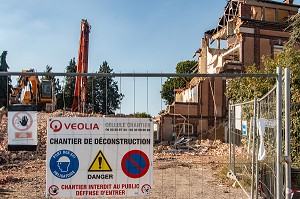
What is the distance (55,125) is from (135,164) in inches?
46.2

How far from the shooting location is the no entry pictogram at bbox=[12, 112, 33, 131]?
447 cm

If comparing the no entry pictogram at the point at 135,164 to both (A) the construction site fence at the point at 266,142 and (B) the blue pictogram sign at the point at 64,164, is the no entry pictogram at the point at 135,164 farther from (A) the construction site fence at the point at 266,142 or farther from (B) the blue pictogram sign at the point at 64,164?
(A) the construction site fence at the point at 266,142

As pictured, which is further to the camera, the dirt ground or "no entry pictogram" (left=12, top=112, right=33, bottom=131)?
the dirt ground

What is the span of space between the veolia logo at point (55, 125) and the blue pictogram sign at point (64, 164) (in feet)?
0.96

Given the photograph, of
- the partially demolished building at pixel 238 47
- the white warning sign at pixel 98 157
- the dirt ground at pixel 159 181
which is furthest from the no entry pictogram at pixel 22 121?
the partially demolished building at pixel 238 47

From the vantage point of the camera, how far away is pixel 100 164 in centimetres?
457

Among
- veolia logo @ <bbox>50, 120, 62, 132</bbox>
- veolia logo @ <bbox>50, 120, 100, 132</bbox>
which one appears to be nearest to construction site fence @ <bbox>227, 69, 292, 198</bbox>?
veolia logo @ <bbox>50, 120, 100, 132</bbox>

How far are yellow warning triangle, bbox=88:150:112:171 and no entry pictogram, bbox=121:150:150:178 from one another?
0.70 feet

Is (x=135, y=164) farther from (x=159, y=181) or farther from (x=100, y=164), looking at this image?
(x=159, y=181)

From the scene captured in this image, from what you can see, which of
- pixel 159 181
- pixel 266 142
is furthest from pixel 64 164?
pixel 159 181

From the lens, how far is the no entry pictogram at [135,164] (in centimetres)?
461

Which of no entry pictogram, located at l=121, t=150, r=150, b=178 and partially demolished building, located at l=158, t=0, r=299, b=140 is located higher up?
partially demolished building, located at l=158, t=0, r=299, b=140

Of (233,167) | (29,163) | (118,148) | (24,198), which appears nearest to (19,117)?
(118,148)

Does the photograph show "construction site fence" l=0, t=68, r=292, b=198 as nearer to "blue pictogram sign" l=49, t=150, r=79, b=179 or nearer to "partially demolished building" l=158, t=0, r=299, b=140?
"blue pictogram sign" l=49, t=150, r=79, b=179
